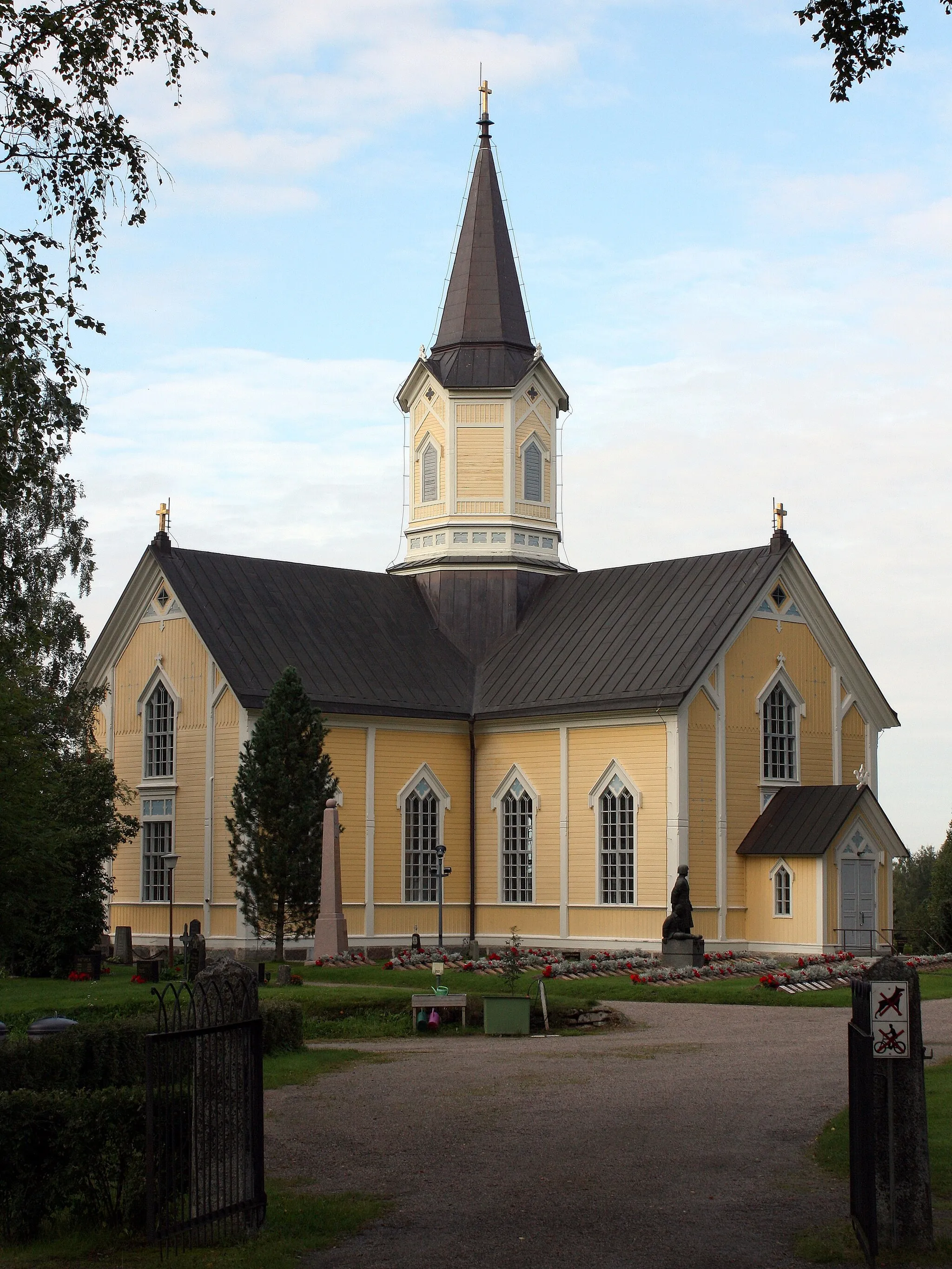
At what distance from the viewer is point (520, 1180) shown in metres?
11.9

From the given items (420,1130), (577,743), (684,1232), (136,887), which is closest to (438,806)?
(577,743)

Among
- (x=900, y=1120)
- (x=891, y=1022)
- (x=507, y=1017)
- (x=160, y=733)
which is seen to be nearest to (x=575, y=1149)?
(x=900, y=1120)

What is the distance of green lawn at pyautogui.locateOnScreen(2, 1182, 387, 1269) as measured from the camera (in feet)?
32.9

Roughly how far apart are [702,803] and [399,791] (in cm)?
720

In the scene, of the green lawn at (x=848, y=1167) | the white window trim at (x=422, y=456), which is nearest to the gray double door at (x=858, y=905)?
the white window trim at (x=422, y=456)

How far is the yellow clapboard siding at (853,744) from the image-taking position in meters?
39.8

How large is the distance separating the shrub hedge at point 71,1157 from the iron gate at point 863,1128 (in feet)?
14.6

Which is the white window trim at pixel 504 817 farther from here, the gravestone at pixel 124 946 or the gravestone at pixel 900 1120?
the gravestone at pixel 900 1120

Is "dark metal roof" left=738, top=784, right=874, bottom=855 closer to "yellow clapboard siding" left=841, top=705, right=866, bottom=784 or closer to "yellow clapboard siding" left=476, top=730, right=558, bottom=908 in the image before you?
"yellow clapboard siding" left=841, top=705, right=866, bottom=784

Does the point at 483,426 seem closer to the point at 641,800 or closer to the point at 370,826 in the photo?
A: the point at 370,826

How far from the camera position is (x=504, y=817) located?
130 ft

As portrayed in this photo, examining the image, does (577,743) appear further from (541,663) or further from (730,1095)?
(730,1095)

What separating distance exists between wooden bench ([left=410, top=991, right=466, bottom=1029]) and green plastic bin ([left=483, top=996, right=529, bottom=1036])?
88 centimetres

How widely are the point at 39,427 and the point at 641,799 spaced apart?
2077 centimetres
